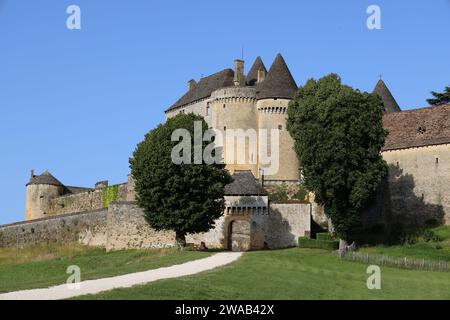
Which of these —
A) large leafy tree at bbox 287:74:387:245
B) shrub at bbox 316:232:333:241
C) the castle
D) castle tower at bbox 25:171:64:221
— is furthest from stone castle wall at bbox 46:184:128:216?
large leafy tree at bbox 287:74:387:245

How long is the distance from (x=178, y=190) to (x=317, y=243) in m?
11.0

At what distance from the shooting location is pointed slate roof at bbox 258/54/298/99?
66.5m

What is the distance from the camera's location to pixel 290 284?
2847cm

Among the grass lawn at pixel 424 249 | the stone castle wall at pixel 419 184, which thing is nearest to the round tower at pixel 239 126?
the stone castle wall at pixel 419 184

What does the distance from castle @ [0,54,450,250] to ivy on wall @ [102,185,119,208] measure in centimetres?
926

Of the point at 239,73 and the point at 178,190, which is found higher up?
the point at 239,73

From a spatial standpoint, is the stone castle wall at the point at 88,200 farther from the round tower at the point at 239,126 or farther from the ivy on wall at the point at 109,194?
the round tower at the point at 239,126

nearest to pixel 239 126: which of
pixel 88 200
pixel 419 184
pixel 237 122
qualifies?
pixel 237 122

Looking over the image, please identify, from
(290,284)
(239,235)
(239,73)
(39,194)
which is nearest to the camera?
(290,284)

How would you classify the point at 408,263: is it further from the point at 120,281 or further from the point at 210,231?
the point at 210,231

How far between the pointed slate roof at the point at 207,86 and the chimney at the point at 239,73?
75.0 inches

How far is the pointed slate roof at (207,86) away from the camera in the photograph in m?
73.6
